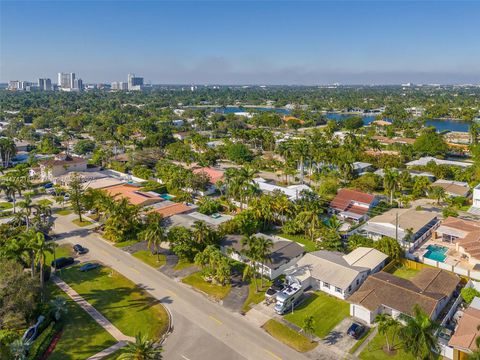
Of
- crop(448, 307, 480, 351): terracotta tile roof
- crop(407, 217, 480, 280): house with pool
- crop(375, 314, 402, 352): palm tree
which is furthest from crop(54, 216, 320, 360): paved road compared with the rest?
crop(407, 217, 480, 280): house with pool

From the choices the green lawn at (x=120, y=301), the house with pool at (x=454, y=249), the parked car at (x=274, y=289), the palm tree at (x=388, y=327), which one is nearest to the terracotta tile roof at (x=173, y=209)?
the green lawn at (x=120, y=301)

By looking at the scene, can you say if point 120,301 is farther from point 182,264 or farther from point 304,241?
point 304,241

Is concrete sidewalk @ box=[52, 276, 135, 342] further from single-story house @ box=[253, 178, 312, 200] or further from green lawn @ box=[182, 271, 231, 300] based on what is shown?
single-story house @ box=[253, 178, 312, 200]

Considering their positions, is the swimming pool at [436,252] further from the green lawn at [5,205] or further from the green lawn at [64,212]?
the green lawn at [5,205]

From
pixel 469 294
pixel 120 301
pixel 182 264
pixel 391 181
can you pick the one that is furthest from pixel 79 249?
pixel 391 181

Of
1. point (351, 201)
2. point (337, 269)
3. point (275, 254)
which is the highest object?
point (351, 201)

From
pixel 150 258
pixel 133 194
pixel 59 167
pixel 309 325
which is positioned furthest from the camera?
pixel 59 167

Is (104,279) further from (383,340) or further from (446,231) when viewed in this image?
(446,231)

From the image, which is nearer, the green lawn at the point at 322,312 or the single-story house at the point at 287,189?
the green lawn at the point at 322,312
